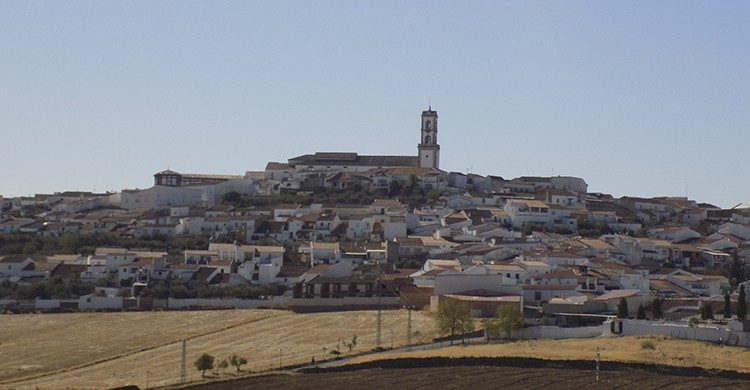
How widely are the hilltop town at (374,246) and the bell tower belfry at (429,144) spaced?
12.5ft

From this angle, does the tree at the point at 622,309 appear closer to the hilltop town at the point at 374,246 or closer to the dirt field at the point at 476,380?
the hilltop town at the point at 374,246

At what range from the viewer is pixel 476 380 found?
3875 cm

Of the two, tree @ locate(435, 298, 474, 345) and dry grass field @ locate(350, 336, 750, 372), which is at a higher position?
tree @ locate(435, 298, 474, 345)

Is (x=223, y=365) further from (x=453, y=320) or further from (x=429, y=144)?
(x=429, y=144)

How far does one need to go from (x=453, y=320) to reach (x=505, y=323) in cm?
193

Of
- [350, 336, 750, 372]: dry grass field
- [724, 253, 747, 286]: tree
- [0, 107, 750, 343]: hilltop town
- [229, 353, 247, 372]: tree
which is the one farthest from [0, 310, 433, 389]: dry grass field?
[724, 253, 747, 286]: tree

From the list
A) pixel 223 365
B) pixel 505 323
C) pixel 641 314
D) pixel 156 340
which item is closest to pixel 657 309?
pixel 641 314

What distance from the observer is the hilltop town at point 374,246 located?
192 feet

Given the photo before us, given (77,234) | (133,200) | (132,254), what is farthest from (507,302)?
(133,200)

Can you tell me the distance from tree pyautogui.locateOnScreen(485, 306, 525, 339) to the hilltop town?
2778 millimetres

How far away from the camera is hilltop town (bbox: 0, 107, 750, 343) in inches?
2309

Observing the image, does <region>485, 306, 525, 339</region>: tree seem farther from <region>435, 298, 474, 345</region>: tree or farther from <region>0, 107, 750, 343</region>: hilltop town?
<region>0, 107, 750, 343</region>: hilltop town

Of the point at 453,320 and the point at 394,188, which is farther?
the point at 394,188

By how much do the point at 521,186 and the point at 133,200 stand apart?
28727 millimetres
